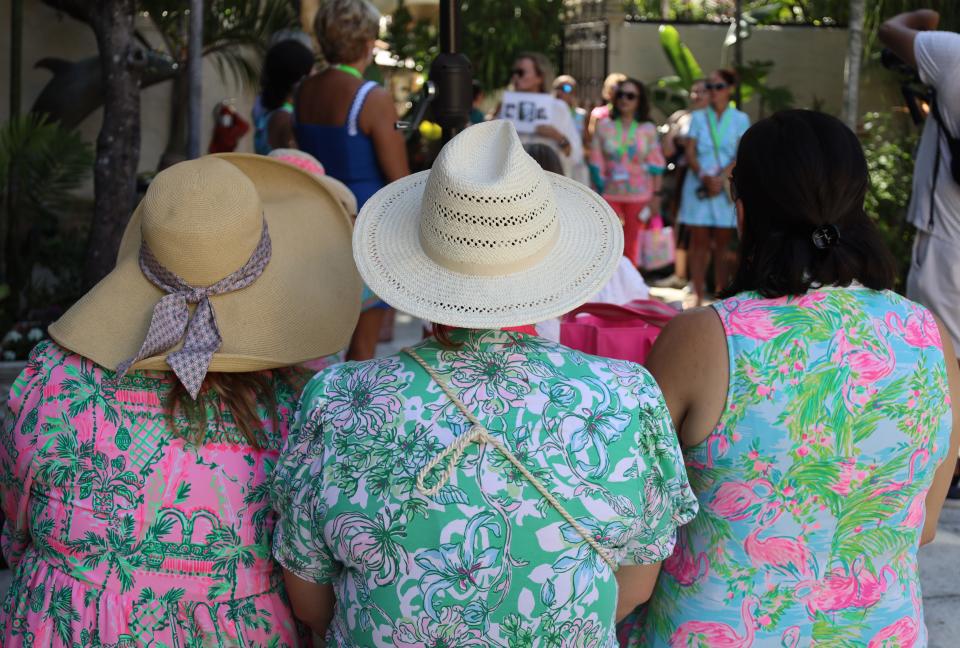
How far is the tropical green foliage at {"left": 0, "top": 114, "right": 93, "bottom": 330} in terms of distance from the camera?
6.10 metres

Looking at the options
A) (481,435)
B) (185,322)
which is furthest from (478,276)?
(185,322)

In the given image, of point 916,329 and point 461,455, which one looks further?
point 916,329

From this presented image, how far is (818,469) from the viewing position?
209cm

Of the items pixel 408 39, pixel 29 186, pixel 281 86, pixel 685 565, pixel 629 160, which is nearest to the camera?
pixel 685 565

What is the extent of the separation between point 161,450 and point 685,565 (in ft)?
3.43

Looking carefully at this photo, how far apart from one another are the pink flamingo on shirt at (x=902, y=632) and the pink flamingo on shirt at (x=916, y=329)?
489 millimetres

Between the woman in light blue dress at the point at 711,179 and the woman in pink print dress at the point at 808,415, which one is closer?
the woman in pink print dress at the point at 808,415

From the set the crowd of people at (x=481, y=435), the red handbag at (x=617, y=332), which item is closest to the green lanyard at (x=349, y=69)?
the red handbag at (x=617, y=332)

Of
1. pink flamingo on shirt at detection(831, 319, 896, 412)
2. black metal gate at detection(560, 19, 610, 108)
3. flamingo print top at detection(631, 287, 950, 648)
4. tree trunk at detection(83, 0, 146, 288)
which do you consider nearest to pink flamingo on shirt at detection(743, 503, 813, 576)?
flamingo print top at detection(631, 287, 950, 648)

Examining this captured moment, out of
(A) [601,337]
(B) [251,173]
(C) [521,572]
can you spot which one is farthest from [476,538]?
(B) [251,173]

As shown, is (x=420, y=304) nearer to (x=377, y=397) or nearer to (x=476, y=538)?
(x=377, y=397)

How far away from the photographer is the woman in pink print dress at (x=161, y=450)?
2.09 metres

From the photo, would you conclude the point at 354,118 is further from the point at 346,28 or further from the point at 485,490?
the point at 485,490

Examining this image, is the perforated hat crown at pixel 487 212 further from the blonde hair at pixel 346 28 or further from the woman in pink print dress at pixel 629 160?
the woman in pink print dress at pixel 629 160
